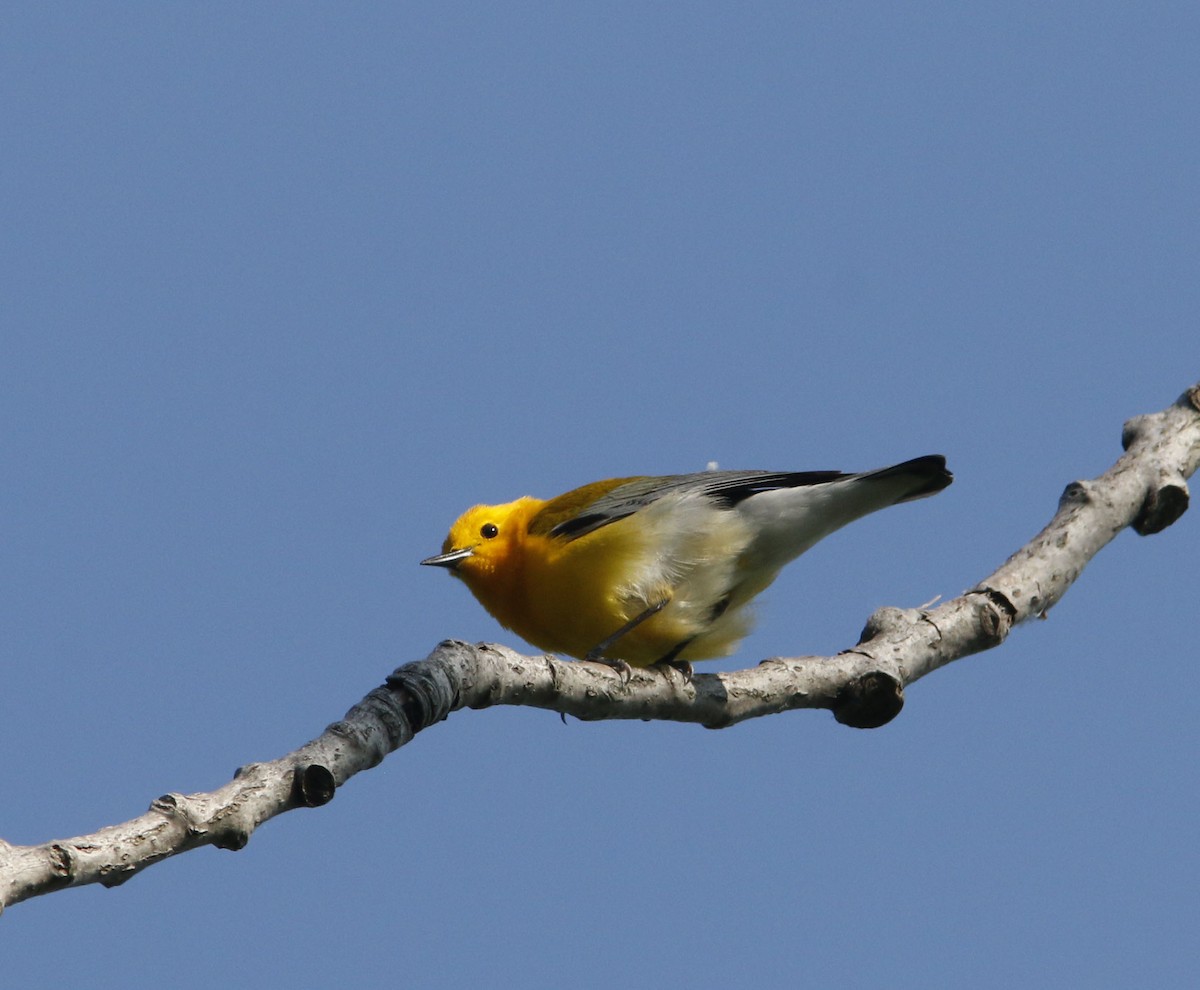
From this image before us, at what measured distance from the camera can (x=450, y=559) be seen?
25.8 feet

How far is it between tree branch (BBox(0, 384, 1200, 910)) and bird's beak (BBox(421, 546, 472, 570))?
2.31m

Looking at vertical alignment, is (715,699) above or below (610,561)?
below

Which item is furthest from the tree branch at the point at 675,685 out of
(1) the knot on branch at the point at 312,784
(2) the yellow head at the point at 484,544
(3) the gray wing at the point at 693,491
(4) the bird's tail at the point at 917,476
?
(2) the yellow head at the point at 484,544

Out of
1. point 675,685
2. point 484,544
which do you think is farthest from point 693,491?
point 675,685

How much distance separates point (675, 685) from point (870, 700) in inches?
37.7

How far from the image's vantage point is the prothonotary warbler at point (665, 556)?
23.4ft

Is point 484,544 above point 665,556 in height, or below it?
above

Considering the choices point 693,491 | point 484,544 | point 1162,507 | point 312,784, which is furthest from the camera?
point 484,544

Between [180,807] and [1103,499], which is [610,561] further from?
[180,807]

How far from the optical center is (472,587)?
8.00m

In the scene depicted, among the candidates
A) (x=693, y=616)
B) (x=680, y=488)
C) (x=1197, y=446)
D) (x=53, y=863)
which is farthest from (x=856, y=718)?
(x=53, y=863)

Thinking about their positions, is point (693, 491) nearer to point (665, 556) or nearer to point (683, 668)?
point (665, 556)

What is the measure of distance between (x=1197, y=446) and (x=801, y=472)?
226 centimetres

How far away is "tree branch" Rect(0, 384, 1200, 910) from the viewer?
3.45 meters
